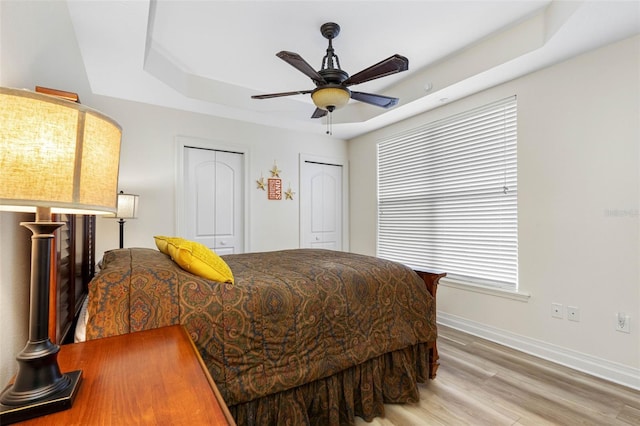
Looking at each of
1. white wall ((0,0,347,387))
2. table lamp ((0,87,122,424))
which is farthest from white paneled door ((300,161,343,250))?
table lamp ((0,87,122,424))

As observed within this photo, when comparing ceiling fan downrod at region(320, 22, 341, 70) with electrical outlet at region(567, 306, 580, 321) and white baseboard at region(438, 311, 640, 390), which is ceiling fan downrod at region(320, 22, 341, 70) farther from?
white baseboard at region(438, 311, 640, 390)

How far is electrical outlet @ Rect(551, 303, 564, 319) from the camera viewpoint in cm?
258

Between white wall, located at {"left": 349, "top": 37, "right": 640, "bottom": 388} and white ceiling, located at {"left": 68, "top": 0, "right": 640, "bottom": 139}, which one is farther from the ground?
white ceiling, located at {"left": 68, "top": 0, "right": 640, "bottom": 139}

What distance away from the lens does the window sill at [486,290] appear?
282 cm

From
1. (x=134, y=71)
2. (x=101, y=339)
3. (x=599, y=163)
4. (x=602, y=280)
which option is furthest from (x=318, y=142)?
(x=101, y=339)

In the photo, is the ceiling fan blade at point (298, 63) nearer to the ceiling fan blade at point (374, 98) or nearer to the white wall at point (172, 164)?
the ceiling fan blade at point (374, 98)

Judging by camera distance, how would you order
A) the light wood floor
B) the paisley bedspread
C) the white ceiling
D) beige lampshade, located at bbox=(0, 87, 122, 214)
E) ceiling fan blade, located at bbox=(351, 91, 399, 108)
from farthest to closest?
ceiling fan blade, located at bbox=(351, 91, 399, 108)
the white ceiling
the light wood floor
the paisley bedspread
beige lampshade, located at bbox=(0, 87, 122, 214)

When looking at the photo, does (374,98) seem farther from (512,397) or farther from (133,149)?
(133,149)

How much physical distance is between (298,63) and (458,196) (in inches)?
91.4

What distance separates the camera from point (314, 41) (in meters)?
2.73

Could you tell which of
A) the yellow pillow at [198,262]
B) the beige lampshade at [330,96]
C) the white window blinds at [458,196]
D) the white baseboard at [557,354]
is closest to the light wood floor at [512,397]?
the white baseboard at [557,354]

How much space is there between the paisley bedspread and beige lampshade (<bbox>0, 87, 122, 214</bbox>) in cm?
66

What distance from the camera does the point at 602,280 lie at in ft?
7.73

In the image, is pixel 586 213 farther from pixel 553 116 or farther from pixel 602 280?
pixel 553 116
